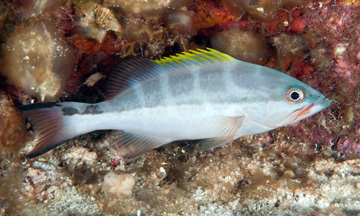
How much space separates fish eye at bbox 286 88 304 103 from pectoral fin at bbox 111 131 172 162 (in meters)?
1.48

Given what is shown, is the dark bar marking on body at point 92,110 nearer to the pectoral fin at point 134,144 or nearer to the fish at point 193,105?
the fish at point 193,105

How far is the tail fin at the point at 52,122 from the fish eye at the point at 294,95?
7.57 ft

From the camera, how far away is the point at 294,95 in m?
2.62

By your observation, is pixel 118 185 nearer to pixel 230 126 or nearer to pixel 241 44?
pixel 230 126

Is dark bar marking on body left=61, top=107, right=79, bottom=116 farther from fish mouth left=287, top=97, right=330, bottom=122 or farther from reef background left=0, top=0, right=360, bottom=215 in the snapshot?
fish mouth left=287, top=97, right=330, bottom=122

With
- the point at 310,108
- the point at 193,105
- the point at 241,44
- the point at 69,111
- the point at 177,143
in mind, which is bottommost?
the point at 177,143

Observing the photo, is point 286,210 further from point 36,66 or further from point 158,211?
point 36,66

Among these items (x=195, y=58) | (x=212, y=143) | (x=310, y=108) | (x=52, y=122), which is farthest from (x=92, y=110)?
(x=310, y=108)

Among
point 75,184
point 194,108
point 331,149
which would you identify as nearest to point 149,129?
point 194,108

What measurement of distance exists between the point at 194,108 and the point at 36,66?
1.73 m

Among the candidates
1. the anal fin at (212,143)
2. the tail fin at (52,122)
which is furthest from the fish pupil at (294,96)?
the tail fin at (52,122)

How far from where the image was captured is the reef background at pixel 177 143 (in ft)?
8.25

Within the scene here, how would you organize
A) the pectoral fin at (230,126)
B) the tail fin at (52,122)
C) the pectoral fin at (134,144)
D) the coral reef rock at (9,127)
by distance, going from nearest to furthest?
the tail fin at (52,122) < the pectoral fin at (230,126) < the coral reef rock at (9,127) < the pectoral fin at (134,144)

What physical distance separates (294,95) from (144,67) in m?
1.72
